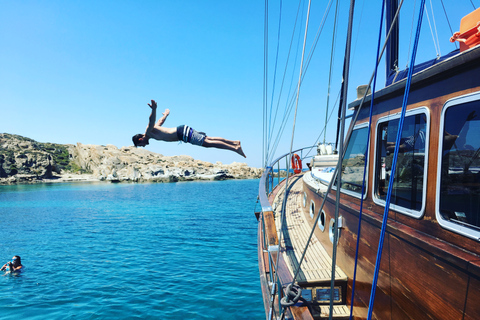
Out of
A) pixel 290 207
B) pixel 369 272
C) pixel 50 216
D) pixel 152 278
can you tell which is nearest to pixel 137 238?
pixel 152 278

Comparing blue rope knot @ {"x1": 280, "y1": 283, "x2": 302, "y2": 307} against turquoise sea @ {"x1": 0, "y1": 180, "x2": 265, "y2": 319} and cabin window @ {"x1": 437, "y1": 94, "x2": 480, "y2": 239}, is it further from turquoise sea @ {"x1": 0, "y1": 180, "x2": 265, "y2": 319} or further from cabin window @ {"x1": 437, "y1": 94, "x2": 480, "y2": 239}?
turquoise sea @ {"x1": 0, "y1": 180, "x2": 265, "y2": 319}

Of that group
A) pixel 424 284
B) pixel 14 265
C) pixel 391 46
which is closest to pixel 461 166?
pixel 424 284

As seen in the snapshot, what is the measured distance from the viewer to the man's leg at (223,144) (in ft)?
15.3

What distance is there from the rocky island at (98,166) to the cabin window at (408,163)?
316 feet

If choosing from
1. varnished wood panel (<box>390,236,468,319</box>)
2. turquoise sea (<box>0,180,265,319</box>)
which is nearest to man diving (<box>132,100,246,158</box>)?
varnished wood panel (<box>390,236,468,319</box>)

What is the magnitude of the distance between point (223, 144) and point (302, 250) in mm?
3020

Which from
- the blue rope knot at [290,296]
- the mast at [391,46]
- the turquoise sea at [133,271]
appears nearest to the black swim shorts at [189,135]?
the blue rope knot at [290,296]

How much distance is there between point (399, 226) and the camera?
324 centimetres

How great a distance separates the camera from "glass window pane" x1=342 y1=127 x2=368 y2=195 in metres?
4.50

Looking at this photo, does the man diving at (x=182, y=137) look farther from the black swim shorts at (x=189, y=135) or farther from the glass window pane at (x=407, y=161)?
the glass window pane at (x=407, y=161)

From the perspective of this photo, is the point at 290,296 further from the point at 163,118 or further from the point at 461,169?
the point at 163,118

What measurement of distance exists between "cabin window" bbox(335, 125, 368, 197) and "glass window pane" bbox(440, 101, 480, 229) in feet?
5.45

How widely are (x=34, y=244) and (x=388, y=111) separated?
22.1m

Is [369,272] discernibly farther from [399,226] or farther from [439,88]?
[439,88]
